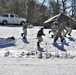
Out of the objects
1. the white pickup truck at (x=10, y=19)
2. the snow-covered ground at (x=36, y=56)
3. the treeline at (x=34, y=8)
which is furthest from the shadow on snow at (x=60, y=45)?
the treeline at (x=34, y=8)

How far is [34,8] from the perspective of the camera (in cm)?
6397

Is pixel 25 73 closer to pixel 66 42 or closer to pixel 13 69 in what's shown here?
pixel 13 69

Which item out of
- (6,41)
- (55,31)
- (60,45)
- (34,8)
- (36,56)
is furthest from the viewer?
(34,8)

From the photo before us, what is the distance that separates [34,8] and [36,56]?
149ft

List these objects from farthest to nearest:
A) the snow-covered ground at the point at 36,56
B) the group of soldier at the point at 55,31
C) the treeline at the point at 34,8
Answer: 1. the treeline at the point at 34,8
2. the group of soldier at the point at 55,31
3. the snow-covered ground at the point at 36,56

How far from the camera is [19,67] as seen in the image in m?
14.0

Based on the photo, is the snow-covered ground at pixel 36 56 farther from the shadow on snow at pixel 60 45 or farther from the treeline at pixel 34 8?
the treeline at pixel 34 8

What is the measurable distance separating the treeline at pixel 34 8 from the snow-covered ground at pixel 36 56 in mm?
27755

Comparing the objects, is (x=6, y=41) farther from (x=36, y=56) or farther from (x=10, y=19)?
(x=10, y=19)

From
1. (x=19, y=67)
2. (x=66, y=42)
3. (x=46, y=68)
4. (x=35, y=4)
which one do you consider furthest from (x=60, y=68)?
(x=35, y=4)

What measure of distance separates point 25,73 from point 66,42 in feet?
50.3

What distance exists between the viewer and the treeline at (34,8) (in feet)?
202

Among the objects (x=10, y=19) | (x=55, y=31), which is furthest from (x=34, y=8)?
(x=55, y=31)

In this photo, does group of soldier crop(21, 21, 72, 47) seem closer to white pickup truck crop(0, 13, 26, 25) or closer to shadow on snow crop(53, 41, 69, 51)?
shadow on snow crop(53, 41, 69, 51)
